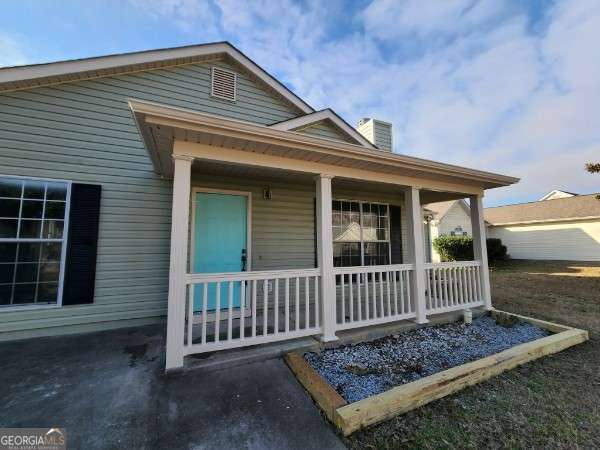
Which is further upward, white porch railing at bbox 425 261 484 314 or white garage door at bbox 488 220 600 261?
white garage door at bbox 488 220 600 261

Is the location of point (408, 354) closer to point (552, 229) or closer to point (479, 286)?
point (479, 286)

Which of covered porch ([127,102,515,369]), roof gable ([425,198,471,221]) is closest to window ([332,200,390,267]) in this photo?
covered porch ([127,102,515,369])

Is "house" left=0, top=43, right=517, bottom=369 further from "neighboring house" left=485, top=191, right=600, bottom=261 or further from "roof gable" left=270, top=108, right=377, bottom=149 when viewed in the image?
"neighboring house" left=485, top=191, right=600, bottom=261

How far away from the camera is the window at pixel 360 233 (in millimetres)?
5559

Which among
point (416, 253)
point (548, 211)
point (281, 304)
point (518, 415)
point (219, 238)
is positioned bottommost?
point (518, 415)

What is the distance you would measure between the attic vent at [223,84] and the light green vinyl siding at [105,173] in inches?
39.0

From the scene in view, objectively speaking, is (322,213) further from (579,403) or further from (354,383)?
(579,403)

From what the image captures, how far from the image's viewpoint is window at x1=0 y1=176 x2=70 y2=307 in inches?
144

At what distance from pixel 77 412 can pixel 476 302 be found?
237 inches

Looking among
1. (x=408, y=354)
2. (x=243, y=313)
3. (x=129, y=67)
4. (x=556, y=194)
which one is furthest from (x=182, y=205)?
(x=556, y=194)

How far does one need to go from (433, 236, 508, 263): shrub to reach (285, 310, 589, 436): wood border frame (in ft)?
40.6

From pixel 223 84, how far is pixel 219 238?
3.24 m

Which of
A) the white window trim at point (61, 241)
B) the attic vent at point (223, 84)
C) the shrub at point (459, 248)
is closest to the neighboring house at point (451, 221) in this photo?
the shrub at point (459, 248)

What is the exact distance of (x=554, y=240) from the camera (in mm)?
15844
